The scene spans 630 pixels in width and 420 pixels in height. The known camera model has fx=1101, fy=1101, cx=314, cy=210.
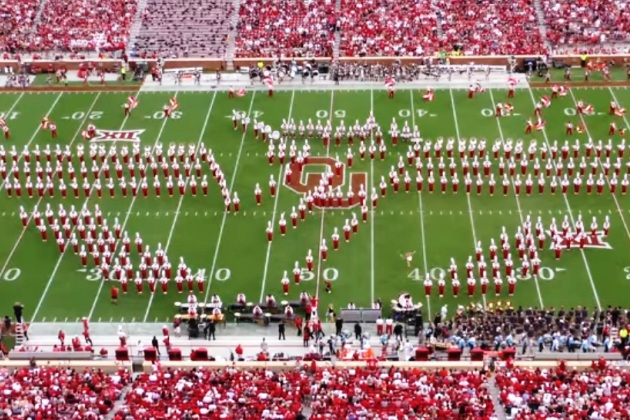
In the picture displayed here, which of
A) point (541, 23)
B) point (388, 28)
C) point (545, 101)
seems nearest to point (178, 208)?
point (545, 101)

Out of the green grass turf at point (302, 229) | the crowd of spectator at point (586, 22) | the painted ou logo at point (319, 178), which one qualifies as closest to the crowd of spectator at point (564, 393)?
the green grass turf at point (302, 229)

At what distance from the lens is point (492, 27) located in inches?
1636

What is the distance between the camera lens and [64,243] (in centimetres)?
2803

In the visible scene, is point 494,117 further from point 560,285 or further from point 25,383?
point 25,383

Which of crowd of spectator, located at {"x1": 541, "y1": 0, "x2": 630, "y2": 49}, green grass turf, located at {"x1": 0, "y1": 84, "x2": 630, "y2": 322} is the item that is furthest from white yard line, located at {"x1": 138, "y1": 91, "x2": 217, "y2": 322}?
crowd of spectator, located at {"x1": 541, "y1": 0, "x2": 630, "y2": 49}

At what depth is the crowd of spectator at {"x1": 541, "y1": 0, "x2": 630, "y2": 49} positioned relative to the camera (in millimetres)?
40909

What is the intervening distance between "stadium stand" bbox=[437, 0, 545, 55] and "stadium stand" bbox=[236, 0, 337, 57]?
176 inches

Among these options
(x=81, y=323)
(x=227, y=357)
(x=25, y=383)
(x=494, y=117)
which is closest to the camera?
(x=25, y=383)

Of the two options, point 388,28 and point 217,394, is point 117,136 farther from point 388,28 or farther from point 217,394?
point 217,394

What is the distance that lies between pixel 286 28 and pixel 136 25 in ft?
19.7

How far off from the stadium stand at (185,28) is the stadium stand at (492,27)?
28.0 ft

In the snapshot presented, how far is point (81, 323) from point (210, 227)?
501cm

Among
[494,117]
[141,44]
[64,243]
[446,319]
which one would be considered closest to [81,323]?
[64,243]

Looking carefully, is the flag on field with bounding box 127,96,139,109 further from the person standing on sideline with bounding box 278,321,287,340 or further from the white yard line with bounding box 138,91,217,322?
the person standing on sideline with bounding box 278,321,287,340
